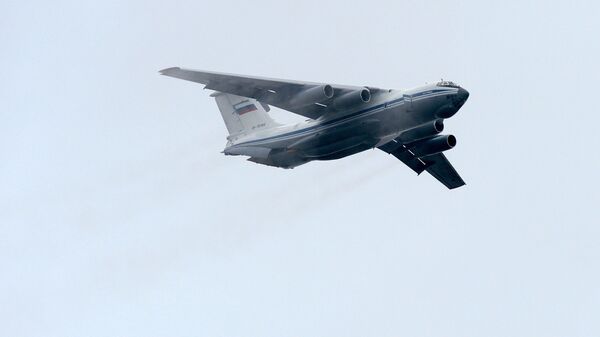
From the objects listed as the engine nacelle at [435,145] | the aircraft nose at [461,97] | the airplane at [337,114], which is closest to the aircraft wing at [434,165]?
the engine nacelle at [435,145]

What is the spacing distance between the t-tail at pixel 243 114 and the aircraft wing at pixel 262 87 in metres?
1.98

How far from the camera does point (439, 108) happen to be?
1066 inches

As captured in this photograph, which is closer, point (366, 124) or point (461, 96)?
point (461, 96)

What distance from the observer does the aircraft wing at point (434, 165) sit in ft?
102

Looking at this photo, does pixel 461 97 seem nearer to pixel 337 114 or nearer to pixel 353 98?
pixel 353 98

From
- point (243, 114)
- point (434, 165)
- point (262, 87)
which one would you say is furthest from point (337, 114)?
point (434, 165)

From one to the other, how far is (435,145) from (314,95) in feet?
13.1

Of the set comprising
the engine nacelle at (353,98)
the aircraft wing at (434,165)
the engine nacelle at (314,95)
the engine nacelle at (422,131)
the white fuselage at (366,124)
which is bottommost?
the aircraft wing at (434,165)

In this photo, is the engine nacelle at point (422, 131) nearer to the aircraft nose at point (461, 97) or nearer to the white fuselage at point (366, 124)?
the white fuselage at point (366, 124)

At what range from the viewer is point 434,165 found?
3177cm

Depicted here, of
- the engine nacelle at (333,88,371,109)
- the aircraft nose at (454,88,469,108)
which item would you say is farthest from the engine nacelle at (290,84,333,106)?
the aircraft nose at (454,88,469,108)

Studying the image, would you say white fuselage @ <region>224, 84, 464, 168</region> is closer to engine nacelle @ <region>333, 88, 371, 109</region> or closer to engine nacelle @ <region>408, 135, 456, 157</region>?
engine nacelle @ <region>333, 88, 371, 109</region>

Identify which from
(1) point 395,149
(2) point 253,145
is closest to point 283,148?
(2) point 253,145

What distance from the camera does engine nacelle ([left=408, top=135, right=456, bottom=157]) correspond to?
2922cm
